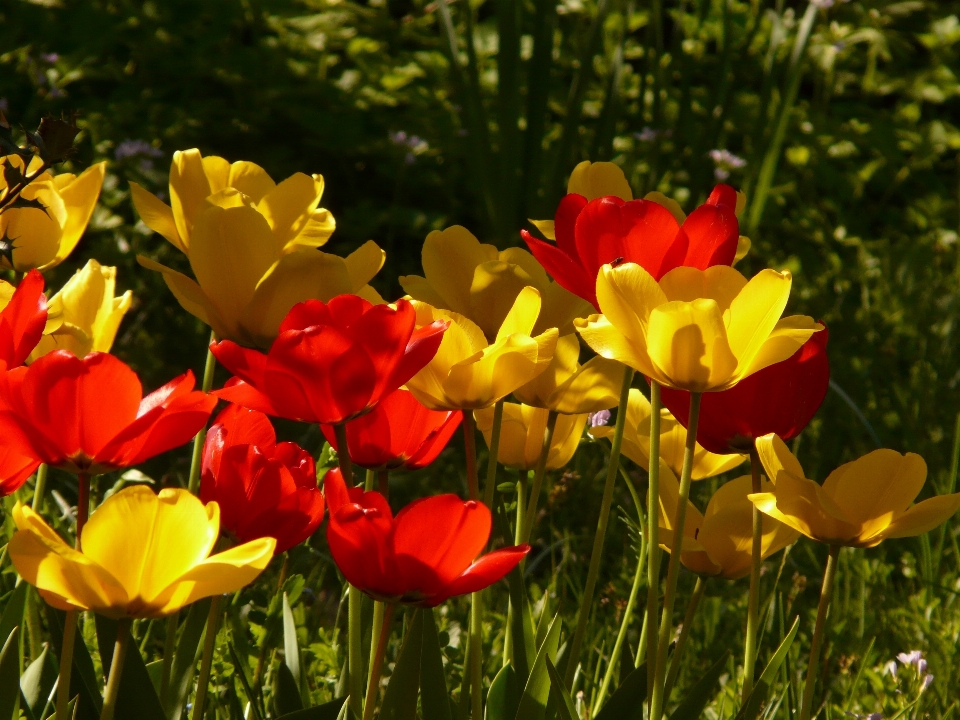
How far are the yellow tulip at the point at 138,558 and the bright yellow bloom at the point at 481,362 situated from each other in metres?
0.20

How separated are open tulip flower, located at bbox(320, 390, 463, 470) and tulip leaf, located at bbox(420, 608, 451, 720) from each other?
0.11m

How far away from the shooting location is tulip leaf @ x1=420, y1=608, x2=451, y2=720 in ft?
2.59

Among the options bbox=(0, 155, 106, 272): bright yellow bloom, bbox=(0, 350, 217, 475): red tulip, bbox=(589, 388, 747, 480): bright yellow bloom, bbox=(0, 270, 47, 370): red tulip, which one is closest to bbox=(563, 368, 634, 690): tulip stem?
bbox=(589, 388, 747, 480): bright yellow bloom

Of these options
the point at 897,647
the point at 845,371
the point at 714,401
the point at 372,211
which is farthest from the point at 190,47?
the point at 714,401

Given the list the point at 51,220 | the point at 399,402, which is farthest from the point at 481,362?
the point at 51,220

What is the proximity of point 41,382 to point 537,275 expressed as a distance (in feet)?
1.40

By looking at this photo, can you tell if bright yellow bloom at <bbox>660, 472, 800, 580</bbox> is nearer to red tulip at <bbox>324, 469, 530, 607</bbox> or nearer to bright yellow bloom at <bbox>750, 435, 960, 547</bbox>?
bright yellow bloom at <bbox>750, 435, 960, 547</bbox>

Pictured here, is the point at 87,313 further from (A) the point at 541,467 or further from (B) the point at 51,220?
(A) the point at 541,467

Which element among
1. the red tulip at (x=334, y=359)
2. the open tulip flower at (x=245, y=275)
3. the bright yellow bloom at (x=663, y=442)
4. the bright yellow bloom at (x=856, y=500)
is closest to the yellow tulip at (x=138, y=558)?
the red tulip at (x=334, y=359)

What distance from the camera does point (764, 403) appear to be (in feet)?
2.67

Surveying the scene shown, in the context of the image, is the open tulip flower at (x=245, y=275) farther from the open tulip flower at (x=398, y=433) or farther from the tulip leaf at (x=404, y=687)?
the tulip leaf at (x=404, y=687)

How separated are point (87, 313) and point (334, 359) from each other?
1.14 feet

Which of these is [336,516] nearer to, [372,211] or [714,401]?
[714,401]

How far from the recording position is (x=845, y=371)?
2.66 m
